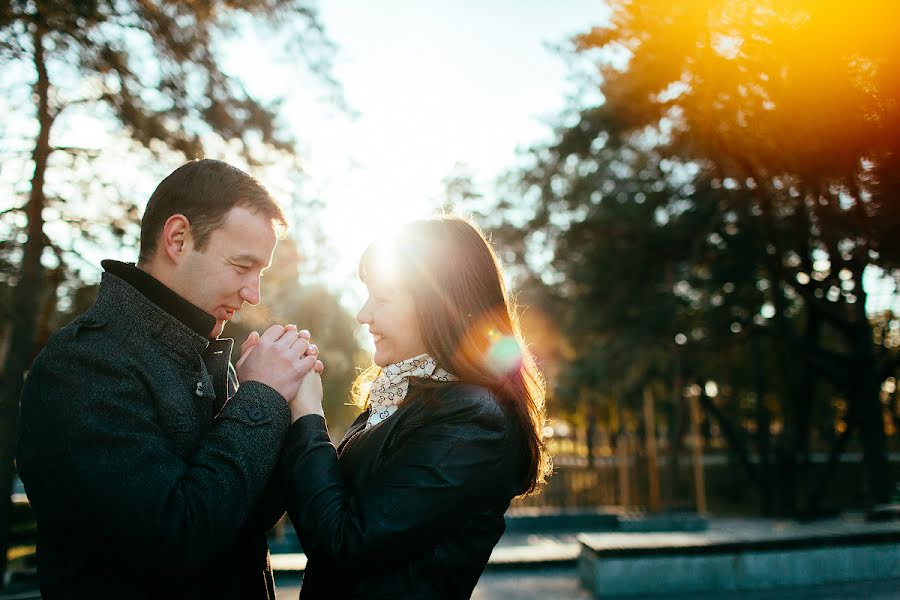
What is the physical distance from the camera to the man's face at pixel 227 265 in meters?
2.10

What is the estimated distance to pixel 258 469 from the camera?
185 centimetres

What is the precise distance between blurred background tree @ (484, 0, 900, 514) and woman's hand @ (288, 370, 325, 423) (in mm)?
4679

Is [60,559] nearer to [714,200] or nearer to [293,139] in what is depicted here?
[293,139]

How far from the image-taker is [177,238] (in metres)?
2.09

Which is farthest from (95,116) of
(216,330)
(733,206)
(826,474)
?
(826,474)

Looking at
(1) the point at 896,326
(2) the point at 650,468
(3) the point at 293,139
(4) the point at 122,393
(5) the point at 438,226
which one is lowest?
(2) the point at 650,468

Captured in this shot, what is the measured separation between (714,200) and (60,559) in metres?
14.5

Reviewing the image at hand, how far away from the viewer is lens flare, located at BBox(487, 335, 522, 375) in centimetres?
220

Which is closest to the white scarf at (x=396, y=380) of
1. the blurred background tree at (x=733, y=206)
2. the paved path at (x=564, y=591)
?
the blurred background tree at (x=733, y=206)

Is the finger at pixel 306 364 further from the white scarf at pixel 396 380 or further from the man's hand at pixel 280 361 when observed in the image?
the white scarf at pixel 396 380

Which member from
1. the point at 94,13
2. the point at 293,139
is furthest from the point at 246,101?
the point at 94,13

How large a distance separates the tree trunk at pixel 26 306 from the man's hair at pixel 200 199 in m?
5.43

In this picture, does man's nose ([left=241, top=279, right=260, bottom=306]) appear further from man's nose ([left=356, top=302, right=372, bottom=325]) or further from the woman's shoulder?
the woman's shoulder

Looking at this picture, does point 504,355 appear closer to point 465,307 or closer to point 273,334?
point 465,307
